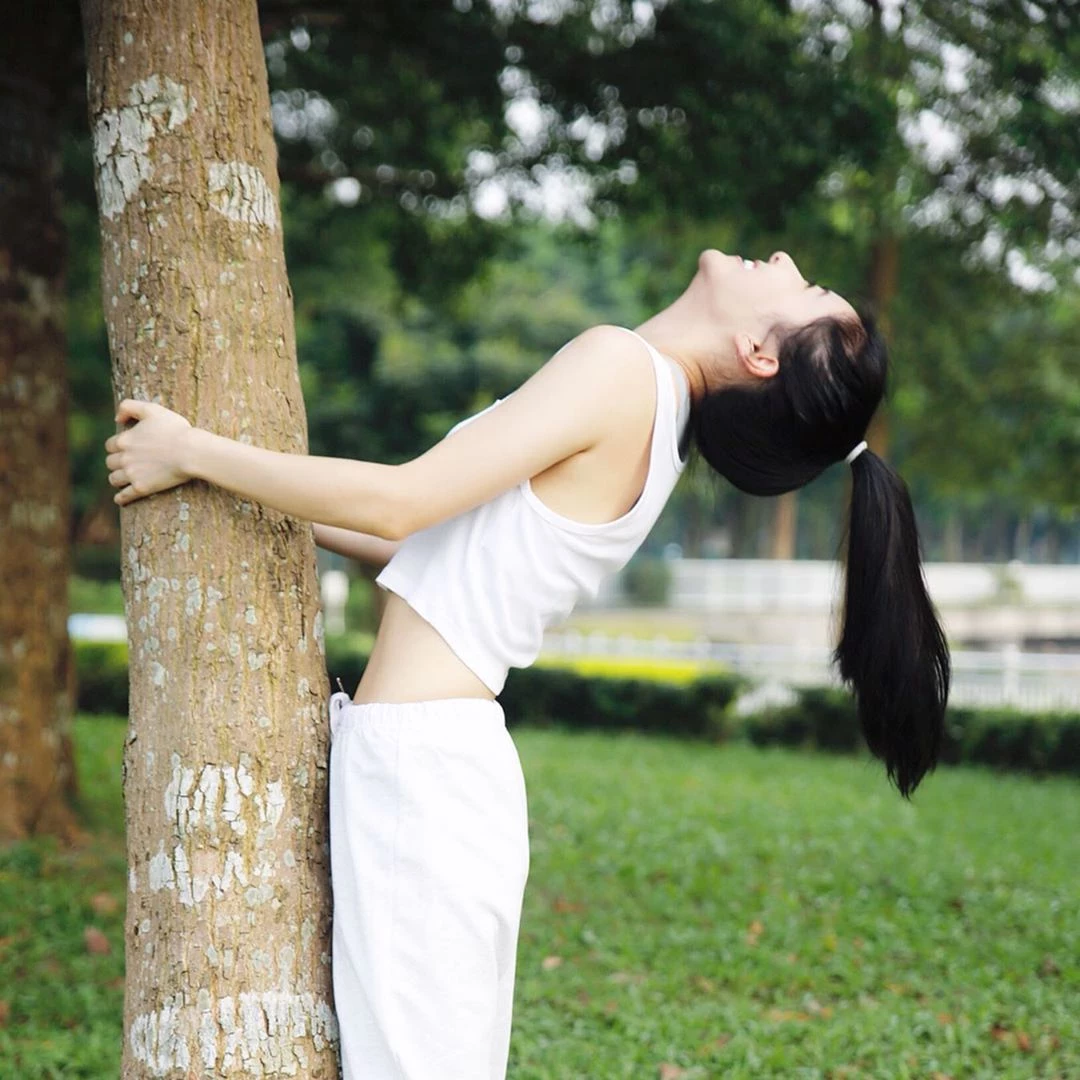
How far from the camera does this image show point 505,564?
186 cm

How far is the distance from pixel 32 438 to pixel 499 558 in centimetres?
443

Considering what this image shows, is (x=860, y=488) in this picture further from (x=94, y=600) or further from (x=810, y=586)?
(x=810, y=586)

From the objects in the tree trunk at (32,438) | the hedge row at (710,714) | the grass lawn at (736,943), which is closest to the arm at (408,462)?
the grass lawn at (736,943)

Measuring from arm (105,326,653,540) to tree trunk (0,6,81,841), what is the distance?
13.6ft

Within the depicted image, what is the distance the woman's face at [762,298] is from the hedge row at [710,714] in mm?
9860

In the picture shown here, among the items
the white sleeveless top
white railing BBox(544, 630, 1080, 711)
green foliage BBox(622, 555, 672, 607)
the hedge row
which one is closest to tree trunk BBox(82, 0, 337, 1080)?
the white sleeveless top

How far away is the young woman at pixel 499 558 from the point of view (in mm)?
1763

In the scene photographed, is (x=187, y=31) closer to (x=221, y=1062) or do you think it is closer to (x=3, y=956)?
(x=221, y=1062)

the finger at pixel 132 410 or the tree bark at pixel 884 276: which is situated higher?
the tree bark at pixel 884 276

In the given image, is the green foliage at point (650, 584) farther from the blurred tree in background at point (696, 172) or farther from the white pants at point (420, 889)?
the white pants at point (420, 889)

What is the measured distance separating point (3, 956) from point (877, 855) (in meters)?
4.61

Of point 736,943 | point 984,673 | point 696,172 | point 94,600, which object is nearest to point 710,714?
point 984,673

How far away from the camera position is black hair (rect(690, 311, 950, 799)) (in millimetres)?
1969

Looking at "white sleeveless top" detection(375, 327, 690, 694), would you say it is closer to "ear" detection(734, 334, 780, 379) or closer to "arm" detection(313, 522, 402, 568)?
"ear" detection(734, 334, 780, 379)
